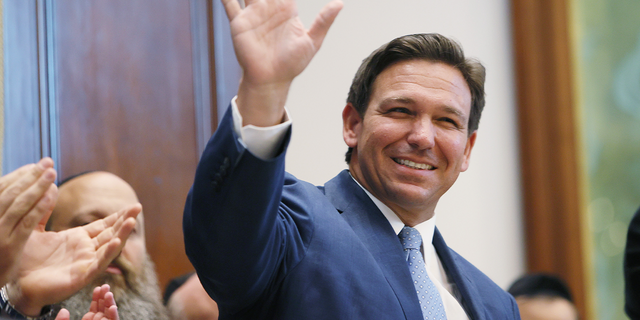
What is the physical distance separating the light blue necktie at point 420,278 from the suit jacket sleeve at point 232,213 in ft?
1.59

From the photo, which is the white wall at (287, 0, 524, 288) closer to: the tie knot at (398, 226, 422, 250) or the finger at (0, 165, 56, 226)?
the tie knot at (398, 226, 422, 250)

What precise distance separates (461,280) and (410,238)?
0.73ft

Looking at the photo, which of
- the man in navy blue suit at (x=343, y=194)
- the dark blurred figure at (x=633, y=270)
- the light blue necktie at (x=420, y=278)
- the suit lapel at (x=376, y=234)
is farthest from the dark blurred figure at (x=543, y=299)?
the suit lapel at (x=376, y=234)

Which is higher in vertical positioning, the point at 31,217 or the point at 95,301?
the point at 31,217

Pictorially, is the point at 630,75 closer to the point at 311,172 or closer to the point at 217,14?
the point at 311,172

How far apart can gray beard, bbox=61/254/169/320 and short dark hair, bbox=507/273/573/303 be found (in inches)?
56.0

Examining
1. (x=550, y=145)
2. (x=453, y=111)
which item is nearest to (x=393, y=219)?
(x=453, y=111)

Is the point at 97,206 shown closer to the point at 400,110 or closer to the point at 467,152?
the point at 400,110

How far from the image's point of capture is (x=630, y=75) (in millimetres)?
3758

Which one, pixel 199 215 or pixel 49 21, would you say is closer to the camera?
pixel 199 215

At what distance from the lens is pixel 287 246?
1317mm

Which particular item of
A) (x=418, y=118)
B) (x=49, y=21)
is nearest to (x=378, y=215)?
(x=418, y=118)

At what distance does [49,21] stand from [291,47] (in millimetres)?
1297

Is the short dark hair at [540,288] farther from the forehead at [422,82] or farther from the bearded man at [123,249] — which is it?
the bearded man at [123,249]
